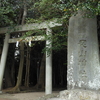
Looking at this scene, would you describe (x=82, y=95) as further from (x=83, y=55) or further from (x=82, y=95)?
(x=83, y=55)

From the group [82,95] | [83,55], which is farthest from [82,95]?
[83,55]

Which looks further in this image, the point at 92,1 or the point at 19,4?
the point at 19,4

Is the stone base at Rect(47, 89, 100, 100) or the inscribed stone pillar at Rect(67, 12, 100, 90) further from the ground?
the inscribed stone pillar at Rect(67, 12, 100, 90)

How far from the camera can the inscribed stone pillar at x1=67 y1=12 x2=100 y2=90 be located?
472 cm

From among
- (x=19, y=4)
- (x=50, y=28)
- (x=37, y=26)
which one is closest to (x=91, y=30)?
(x=50, y=28)

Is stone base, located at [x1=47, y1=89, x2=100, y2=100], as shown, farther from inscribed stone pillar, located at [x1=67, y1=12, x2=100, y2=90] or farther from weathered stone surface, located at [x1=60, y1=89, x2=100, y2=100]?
inscribed stone pillar, located at [x1=67, y1=12, x2=100, y2=90]

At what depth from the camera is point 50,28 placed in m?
8.53

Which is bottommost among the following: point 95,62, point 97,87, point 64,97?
point 64,97

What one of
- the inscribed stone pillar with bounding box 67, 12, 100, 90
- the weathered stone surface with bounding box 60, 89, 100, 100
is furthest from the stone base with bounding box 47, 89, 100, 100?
the inscribed stone pillar with bounding box 67, 12, 100, 90

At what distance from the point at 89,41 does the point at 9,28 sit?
646 cm

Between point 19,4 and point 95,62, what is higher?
point 19,4

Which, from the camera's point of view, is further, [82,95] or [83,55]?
[83,55]

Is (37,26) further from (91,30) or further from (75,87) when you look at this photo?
(75,87)

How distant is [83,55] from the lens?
4.89m
